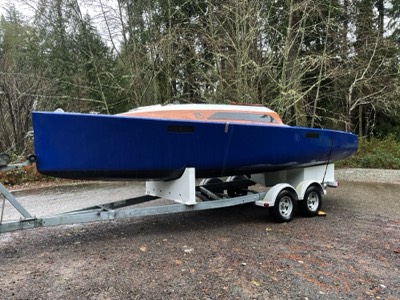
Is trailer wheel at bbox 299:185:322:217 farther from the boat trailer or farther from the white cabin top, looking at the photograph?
the white cabin top

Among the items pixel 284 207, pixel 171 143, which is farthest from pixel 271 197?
pixel 171 143

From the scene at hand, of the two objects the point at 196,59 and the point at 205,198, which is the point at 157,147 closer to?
the point at 205,198

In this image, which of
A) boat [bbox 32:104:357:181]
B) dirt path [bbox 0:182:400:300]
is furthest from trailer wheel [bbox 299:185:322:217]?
boat [bbox 32:104:357:181]

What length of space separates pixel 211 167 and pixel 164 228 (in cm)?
108

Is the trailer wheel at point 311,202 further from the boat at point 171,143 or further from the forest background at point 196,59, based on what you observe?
the forest background at point 196,59

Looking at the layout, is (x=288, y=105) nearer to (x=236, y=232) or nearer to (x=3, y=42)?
(x=236, y=232)

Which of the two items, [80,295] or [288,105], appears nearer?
[80,295]

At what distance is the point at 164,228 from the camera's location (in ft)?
16.8

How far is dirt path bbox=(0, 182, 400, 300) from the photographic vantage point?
10.1 ft

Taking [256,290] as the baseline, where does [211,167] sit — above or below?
above

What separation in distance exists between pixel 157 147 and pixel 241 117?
1.61 meters

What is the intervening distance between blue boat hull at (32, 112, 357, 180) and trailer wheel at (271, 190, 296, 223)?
0.57 meters

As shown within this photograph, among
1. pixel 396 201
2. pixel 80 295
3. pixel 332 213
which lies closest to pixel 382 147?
pixel 396 201

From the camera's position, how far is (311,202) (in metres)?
5.81
